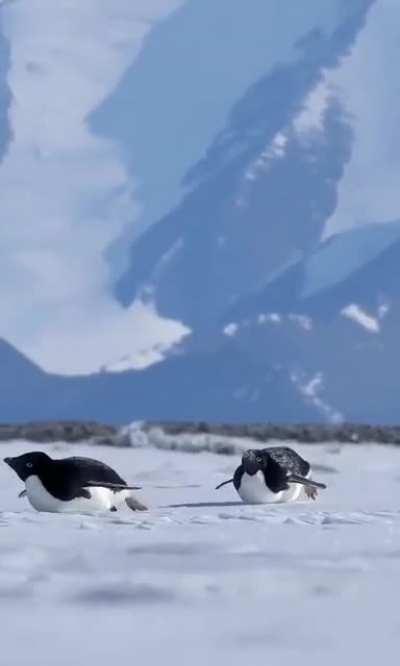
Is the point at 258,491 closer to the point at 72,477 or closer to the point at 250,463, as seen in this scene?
the point at 250,463

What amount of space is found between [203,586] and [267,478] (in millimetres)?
3364

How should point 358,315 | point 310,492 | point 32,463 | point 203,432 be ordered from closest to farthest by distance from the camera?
1. point 32,463
2. point 310,492
3. point 203,432
4. point 358,315

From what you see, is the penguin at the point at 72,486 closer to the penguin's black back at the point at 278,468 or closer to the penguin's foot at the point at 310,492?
the penguin's black back at the point at 278,468

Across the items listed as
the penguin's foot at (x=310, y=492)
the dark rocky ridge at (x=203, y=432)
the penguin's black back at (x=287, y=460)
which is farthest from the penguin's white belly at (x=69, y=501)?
the dark rocky ridge at (x=203, y=432)

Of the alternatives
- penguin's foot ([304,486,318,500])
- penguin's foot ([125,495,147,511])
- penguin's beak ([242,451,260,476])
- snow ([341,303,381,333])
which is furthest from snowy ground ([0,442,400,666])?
snow ([341,303,381,333])

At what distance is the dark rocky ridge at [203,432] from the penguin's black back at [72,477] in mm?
4332

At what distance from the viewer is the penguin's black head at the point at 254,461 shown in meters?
7.05

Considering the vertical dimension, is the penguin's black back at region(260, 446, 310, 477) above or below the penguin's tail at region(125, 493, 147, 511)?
above

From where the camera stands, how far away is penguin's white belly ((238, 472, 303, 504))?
7055 millimetres

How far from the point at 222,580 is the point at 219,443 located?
7059 millimetres

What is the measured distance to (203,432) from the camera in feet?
36.9

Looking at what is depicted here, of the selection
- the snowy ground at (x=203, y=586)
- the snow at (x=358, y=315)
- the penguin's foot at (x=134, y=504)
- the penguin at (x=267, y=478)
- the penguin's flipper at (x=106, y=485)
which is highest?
the snow at (x=358, y=315)

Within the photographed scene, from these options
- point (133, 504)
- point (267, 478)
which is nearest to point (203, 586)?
point (133, 504)

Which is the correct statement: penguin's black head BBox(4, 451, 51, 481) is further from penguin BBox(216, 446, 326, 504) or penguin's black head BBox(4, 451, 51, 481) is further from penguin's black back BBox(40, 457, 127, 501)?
penguin BBox(216, 446, 326, 504)
